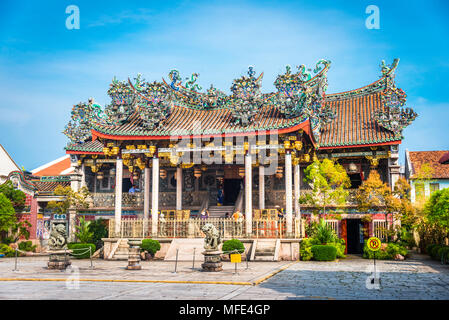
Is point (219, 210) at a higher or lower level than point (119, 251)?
higher

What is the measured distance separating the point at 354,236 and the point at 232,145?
9892 mm

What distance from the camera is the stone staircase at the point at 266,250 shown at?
64.7ft

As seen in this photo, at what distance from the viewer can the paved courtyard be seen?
1026cm

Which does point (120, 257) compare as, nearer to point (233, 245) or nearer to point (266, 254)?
point (233, 245)

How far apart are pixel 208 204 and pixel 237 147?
662cm

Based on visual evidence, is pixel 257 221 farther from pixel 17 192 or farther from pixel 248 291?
pixel 17 192

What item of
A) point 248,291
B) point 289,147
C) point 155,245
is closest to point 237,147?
point 289,147

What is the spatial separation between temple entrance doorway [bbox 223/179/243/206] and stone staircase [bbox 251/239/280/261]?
7961 mm

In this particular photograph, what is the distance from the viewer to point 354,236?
26.7 m

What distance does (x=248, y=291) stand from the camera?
10859mm

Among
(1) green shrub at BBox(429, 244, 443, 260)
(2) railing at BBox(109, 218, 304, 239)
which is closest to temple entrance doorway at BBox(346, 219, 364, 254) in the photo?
(1) green shrub at BBox(429, 244, 443, 260)

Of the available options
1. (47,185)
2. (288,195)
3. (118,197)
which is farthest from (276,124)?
(47,185)

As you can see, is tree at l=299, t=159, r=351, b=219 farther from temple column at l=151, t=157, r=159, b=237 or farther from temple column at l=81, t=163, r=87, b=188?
temple column at l=81, t=163, r=87, b=188

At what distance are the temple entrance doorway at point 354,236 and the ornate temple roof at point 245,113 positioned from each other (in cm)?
479
